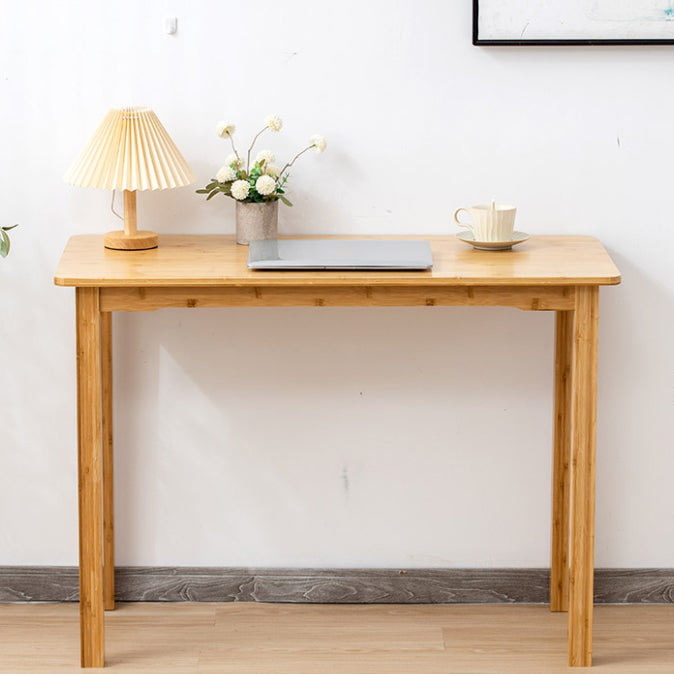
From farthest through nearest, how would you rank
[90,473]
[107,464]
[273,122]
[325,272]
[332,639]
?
[107,464] < [332,639] < [273,122] < [90,473] < [325,272]

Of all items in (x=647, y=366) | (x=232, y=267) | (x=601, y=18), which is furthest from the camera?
(x=647, y=366)

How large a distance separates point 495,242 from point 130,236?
769 millimetres

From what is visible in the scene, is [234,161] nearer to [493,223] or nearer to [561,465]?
[493,223]

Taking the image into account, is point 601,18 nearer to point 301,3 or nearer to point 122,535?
point 301,3

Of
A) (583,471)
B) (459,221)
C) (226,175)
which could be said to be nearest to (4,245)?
(226,175)

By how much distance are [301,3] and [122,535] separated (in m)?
1.29

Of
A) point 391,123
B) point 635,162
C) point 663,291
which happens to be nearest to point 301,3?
point 391,123

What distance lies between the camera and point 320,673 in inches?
90.3

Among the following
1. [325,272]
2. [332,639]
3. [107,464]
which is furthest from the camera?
[107,464]

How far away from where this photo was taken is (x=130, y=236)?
7.63 feet

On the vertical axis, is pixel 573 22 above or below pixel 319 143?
above

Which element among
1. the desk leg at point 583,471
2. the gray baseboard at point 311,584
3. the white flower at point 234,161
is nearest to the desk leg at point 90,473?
the gray baseboard at point 311,584

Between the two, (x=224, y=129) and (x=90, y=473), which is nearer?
(x=90, y=473)

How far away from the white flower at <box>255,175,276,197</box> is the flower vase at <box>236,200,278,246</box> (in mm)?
39
